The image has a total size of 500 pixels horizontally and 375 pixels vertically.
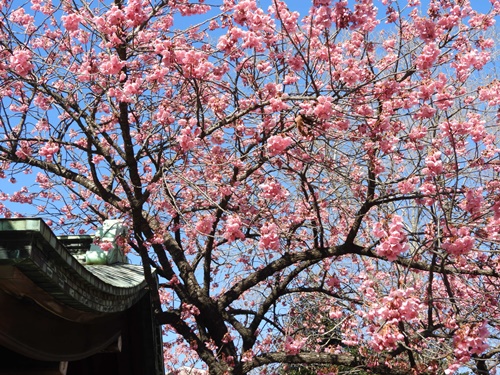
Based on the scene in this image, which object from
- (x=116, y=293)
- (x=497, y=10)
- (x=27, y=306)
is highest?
(x=497, y=10)

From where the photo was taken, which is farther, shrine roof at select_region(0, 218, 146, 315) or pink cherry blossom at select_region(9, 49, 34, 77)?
pink cherry blossom at select_region(9, 49, 34, 77)

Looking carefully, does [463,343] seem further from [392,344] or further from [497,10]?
[497,10]

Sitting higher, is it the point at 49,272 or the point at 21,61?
the point at 21,61

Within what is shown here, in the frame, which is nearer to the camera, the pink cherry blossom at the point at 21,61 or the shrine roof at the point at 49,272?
the shrine roof at the point at 49,272

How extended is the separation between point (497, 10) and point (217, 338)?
5.36 metres

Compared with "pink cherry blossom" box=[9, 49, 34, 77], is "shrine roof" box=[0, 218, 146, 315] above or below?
below

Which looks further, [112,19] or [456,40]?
[456,40]

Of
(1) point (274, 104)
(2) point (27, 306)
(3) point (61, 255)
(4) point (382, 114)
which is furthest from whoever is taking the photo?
(4) point (382, 114)

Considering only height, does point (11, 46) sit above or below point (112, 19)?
above

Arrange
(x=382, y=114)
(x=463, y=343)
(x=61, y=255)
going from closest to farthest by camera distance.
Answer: (x=61, y=255)
(x=463, y=343)
(x=382, y=114)

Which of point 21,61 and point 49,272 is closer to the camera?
point 49,272

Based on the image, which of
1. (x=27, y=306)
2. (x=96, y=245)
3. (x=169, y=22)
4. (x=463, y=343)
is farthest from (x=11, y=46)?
(x=463, y=343)

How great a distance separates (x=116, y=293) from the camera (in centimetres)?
419

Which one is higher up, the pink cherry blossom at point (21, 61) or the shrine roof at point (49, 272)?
the pink cherry blossom at point (21, 61)
